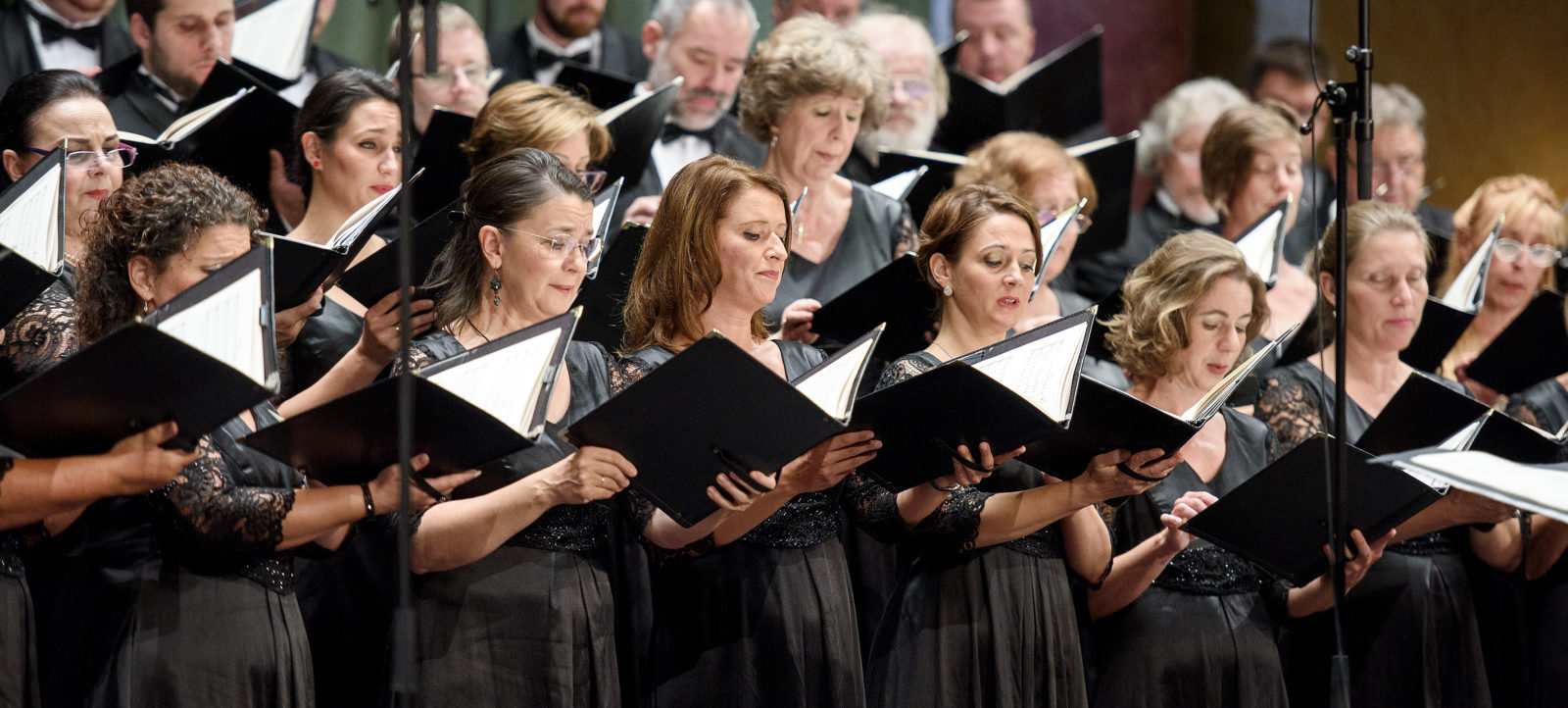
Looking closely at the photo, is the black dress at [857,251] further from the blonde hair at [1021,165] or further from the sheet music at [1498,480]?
the sheet music at [1498,480]

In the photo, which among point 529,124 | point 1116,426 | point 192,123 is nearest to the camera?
point 1116,426

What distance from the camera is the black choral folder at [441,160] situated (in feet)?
11.0

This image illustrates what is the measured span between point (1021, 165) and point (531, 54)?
5.47 feet

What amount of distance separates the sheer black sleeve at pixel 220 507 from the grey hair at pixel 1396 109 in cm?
375

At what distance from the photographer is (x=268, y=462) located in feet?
7.61

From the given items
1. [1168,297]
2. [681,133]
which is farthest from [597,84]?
[1168,297]

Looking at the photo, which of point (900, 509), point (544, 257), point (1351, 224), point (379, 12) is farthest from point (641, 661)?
point (379, 12)

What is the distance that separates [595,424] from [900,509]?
688 millimetres

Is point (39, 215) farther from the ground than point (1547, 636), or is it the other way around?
point (39, 215)

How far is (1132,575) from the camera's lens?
2871mm

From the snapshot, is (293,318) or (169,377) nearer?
(169,377)

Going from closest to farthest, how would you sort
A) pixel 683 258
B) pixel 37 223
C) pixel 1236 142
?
1. pixel 37 223
2. pixel 683 258
3. pixel 1236 142

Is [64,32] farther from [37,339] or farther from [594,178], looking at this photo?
[37,339]

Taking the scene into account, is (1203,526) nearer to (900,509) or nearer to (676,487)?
(900,509)
